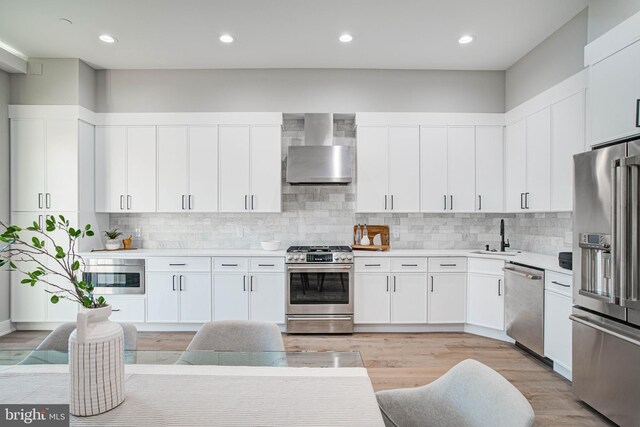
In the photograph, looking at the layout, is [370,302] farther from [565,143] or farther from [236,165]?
[565,143]

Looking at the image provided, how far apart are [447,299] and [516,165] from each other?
5.80ft

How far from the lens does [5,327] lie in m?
3.82

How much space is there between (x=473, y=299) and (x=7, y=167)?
18.3ft

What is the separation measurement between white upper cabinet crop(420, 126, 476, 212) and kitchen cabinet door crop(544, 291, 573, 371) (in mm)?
1501

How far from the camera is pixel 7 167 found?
3879 mm

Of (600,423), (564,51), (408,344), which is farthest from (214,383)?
(564,51)

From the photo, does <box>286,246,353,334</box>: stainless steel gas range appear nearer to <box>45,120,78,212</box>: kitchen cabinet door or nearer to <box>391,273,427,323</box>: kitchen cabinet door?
<box>391,273,427,323</box>: kitchen cabinet door

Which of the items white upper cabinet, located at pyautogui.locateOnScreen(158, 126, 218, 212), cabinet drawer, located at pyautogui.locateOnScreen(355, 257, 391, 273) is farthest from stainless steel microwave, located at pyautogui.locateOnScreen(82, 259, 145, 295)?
cabinet drawer, located at pyautogui.locateOnScreen(355, 257, 391, 273)

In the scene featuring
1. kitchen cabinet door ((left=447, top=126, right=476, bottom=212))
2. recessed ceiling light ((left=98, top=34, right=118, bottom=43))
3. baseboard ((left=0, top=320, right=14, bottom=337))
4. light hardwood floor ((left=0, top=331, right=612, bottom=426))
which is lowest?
light hardwood floor ((left=0, top=331, right=612, bottom=426))

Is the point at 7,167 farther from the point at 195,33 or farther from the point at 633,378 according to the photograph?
the point at 633,378

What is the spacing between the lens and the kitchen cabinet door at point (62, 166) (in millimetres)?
3904

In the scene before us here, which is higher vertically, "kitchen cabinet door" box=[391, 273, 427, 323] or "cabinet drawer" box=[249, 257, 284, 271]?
"cabinet drawer" box=[249, 257, 284, 271]

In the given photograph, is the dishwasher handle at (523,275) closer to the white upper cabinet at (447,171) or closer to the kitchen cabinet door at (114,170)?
the white upper cabinet at (447,171)

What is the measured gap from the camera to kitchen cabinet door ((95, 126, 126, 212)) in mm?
4191
